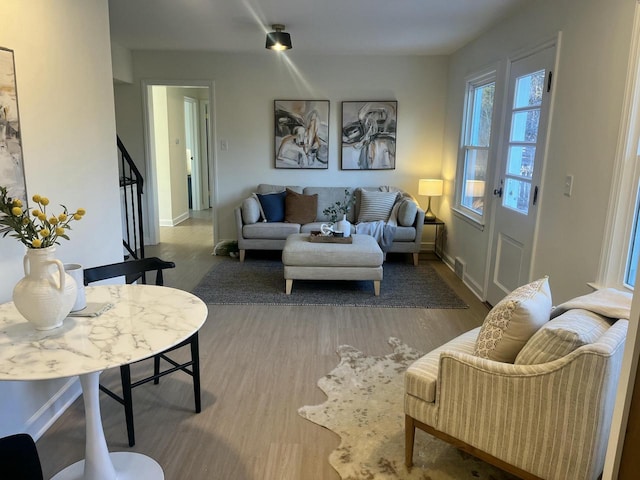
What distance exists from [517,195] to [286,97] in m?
3.27

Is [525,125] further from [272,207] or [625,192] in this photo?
[272,207]

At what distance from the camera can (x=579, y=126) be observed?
267 centimetres

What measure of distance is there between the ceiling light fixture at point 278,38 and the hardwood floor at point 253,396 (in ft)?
7.91

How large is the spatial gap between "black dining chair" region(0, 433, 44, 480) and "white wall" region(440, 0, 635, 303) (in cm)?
263

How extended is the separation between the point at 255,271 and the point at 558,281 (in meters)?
3.01

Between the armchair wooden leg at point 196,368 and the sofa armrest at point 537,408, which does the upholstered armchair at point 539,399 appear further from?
the armchair wooden leg at point 196,368

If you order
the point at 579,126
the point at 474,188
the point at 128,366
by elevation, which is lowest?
the point at 128,366

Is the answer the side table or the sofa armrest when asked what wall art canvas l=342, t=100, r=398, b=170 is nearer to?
the side table

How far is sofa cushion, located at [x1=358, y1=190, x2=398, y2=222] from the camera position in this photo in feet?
17.8

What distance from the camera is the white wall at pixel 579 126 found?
93.0 inches

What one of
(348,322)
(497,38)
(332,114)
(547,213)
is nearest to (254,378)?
(348,322)

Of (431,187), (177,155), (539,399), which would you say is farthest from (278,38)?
(177,155)

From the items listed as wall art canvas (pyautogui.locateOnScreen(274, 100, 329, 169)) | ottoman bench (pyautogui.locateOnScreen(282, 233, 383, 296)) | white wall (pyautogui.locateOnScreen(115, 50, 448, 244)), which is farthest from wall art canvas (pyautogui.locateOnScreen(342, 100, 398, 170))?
ottoman bench (pyautogui.locateOnScreen(282, 233, 383, 296))

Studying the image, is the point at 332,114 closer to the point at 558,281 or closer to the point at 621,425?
the point at 558,281
